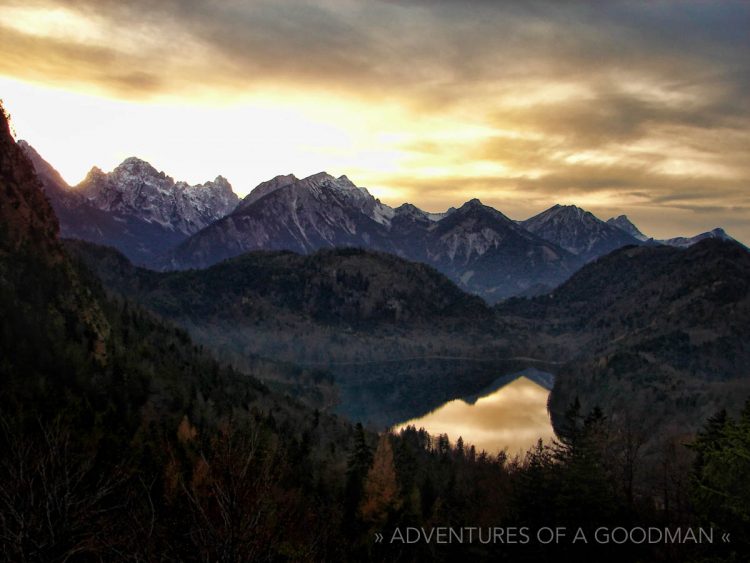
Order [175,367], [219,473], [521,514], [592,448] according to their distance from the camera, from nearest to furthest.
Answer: [219,473] < [521,514] < [592,448] < [175,367]

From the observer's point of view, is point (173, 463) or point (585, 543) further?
point (173, 463)

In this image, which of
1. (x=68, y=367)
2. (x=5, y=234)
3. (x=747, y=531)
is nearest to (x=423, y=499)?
(x=68, y=367)

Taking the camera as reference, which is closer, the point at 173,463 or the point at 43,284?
the point at 173,463

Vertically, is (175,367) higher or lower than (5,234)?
lower

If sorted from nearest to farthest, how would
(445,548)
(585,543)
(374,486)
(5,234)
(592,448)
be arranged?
(585,543)
(592,448)
(445,548)
(374,486)
(5,234)

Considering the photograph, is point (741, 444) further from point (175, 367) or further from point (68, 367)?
point (175, 367)

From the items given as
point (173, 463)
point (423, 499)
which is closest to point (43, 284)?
point (173, 463)

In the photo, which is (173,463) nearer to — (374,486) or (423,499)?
(374,486)

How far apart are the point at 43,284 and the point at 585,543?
107m

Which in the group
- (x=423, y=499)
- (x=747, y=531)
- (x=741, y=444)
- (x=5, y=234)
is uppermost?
(x=5, y=234)

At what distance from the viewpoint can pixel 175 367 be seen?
6078 inches

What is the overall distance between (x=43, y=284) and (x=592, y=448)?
102171 mm

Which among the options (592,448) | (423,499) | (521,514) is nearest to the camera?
(521,514)

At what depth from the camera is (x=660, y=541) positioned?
41.3 m
